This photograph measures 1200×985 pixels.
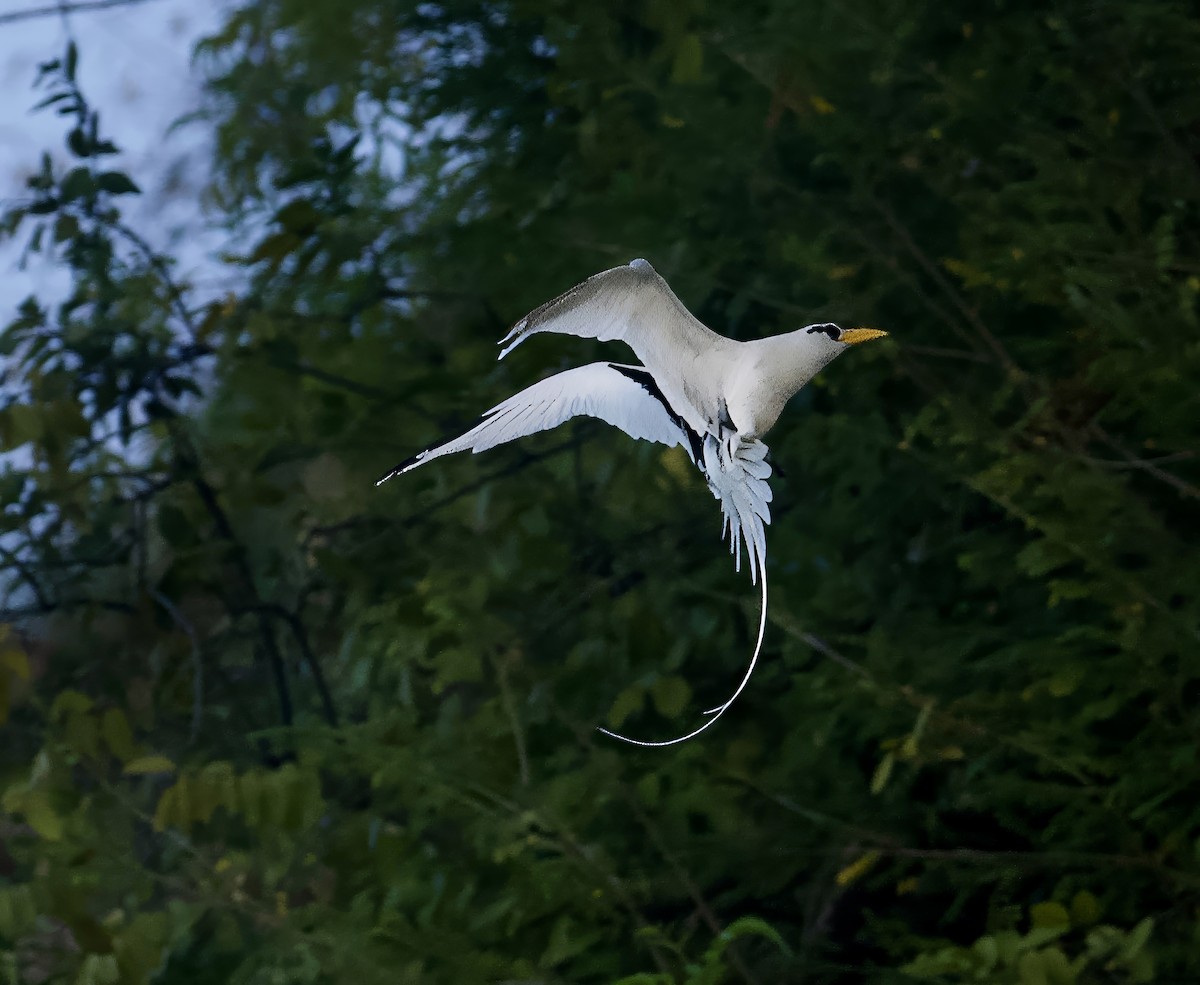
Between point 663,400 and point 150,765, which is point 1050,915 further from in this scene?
point 663,400

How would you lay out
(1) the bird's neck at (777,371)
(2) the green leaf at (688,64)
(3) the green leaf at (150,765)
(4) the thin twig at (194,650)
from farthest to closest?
1. (4) the thin twig at (194,650)
2. (2) the green leaf at (688,64)
3. (3) the green leaf at (150,765)
4. (1) the bird's neck at (777,371)

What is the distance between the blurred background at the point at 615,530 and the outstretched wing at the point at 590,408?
759mm

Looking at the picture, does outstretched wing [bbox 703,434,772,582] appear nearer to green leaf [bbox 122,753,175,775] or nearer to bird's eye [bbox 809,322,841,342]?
bird's eye [bbox 809,322,841,342]

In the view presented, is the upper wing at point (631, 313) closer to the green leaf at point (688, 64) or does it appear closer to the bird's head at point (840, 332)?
the bird's head at point (840, 332)

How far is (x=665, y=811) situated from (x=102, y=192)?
3.07 feet

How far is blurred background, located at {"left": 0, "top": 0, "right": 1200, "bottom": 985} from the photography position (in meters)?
1.26

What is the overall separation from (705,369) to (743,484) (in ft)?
0.10

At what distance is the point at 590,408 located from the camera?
0.44 metres

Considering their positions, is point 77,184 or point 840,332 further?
point 77,184

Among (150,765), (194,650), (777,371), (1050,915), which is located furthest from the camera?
(194,650)

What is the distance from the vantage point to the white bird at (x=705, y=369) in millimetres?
343

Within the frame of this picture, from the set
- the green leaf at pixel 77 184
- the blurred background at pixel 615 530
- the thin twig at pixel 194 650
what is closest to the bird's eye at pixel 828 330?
the blurred background at pixel 615 530

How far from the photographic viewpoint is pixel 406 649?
155 cm

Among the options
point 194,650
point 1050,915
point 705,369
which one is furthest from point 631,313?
point 194,650
